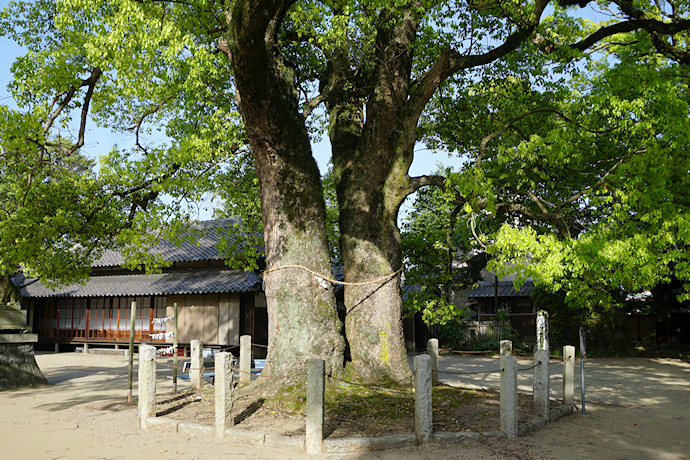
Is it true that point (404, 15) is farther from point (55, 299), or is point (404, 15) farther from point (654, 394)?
point (55, 299)

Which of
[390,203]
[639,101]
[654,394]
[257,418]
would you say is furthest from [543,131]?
[257,418]

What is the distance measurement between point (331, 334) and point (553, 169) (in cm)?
676

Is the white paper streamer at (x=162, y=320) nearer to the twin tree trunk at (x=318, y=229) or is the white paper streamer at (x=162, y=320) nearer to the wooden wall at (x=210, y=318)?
the wooden wall at (x=210, y=318)

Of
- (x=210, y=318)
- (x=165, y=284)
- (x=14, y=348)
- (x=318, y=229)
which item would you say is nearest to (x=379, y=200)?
(x=318, y=229)

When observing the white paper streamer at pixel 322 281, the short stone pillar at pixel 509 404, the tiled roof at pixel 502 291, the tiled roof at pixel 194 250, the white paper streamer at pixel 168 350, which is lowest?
the white paper streamer at pixel 168 350

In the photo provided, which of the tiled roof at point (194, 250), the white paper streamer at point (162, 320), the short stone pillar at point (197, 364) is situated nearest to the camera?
the short stone pillar at point (197, 364)

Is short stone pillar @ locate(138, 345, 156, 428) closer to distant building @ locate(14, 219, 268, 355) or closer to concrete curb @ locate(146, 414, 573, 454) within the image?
concrete curb @ locate(146, 414, 573, 454)

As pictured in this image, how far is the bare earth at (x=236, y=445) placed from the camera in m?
6.50

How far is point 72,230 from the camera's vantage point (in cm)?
1226

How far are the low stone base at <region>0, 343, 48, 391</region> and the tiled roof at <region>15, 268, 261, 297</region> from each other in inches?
237

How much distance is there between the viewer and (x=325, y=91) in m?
11.3

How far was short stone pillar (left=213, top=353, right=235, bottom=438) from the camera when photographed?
23.2 ft

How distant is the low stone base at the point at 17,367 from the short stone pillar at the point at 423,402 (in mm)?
10134

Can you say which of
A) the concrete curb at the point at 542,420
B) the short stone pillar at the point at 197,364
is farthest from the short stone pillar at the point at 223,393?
the concrete curb at the point at 542,420
